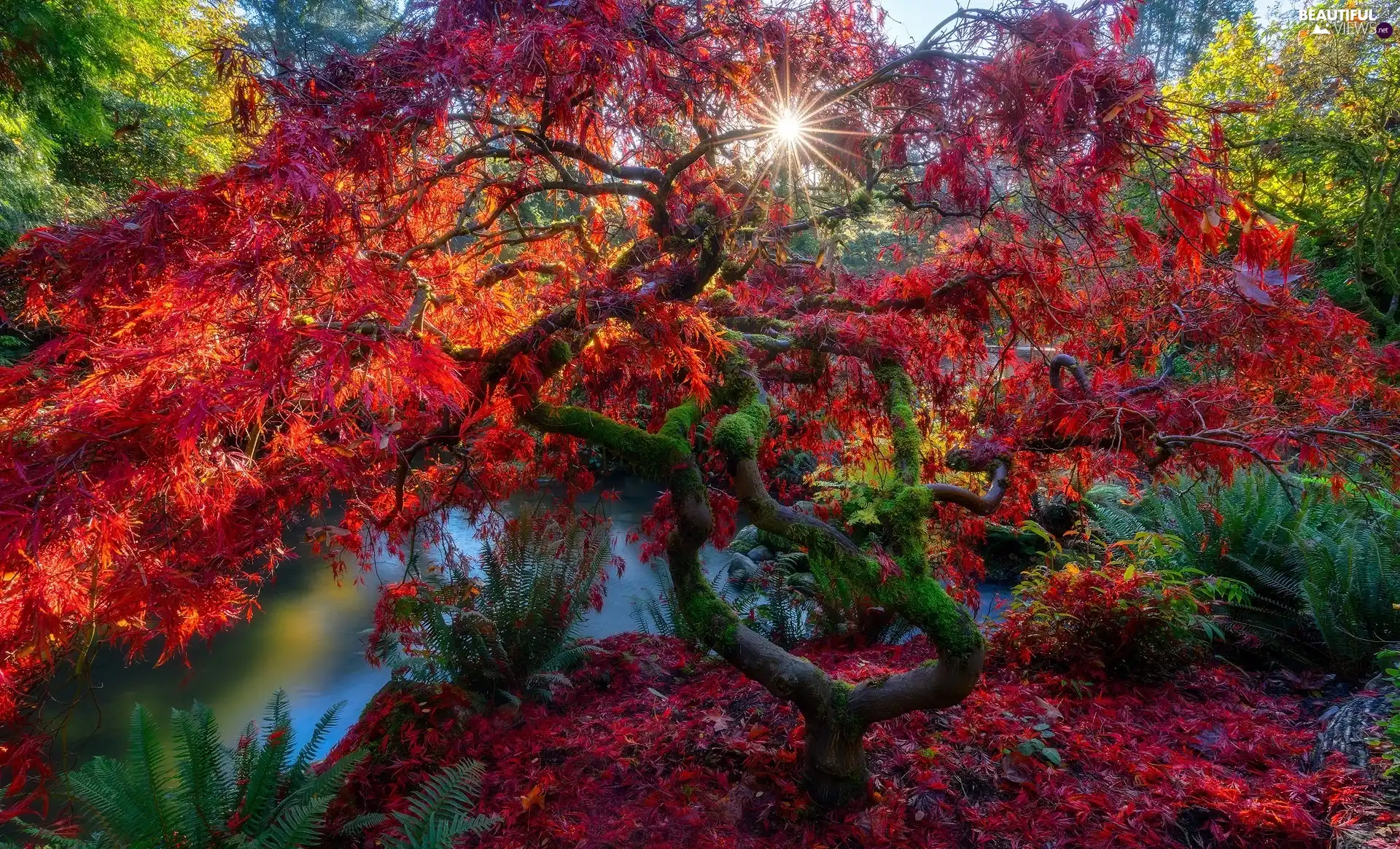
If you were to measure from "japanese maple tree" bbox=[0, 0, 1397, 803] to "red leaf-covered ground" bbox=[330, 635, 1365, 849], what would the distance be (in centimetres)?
26

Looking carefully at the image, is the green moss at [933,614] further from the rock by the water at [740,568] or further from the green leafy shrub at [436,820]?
the rock by the water at [740,568]

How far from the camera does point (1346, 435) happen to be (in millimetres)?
1750

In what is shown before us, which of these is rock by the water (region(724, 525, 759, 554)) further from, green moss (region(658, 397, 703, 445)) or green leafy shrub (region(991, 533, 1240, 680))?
green moss (region(658, 397, 703, 445))

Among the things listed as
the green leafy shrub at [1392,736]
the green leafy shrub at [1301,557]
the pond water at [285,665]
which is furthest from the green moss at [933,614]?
the pond water at [285,665]

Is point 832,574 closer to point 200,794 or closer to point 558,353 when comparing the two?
point 558,353

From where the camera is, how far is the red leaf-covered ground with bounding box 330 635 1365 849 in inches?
71.7

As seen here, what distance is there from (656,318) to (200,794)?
218cm

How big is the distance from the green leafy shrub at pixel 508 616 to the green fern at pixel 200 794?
676 millimetres

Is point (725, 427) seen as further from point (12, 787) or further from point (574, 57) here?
point (12, 787)

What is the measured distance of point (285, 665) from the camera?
492 cm

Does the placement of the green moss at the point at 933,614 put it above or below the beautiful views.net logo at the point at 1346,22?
below

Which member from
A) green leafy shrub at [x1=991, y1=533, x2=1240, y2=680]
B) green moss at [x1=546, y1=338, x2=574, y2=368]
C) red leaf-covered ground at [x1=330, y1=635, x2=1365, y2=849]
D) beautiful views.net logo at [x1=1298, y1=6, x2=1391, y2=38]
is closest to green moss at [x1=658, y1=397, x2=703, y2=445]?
green moss at [x1=546, y1=338, x2=574, y2=368]

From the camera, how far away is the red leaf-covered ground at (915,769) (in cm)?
182

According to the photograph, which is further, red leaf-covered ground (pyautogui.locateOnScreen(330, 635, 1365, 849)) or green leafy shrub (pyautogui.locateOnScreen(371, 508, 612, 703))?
green leafy shrub (pyautogui.locateOnScreen(371, 508, 612, 703))
